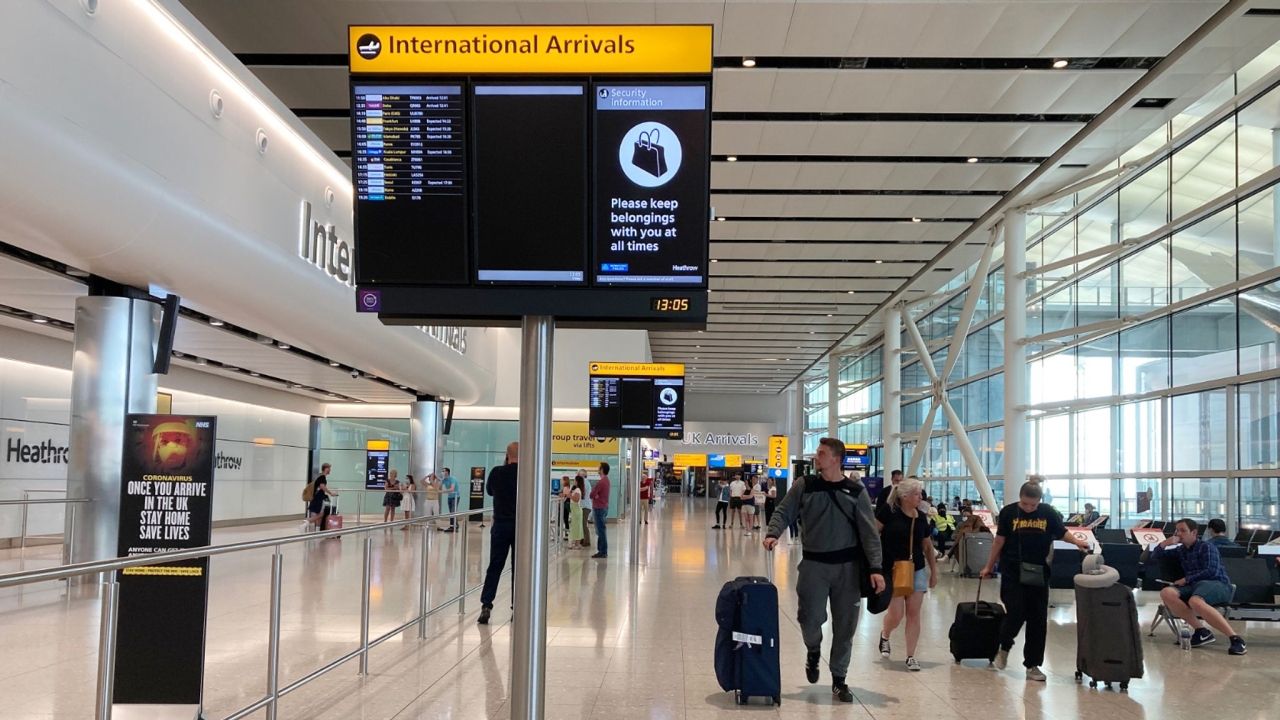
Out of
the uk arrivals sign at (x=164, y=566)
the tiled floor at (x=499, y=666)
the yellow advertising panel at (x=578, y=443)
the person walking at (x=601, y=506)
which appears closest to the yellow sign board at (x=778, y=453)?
the yellow advertising panel at (x=578, y=443)

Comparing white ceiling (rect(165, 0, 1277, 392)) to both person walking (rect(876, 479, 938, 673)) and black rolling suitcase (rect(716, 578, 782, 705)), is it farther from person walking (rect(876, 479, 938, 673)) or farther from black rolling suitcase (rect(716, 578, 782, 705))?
black rolling suitcase (rect(716, 578, 782, 705))

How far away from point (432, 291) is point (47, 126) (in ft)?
18.6

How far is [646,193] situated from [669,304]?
0.40 meters

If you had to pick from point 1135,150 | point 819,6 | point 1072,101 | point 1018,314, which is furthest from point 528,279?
point 1018,314

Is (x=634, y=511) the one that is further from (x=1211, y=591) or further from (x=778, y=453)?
(x=778, y=453)

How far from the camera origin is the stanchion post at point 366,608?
7266 millimetres

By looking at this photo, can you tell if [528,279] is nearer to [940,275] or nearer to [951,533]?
[951,533]

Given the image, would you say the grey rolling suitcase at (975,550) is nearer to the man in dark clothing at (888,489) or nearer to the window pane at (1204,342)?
the man in dark clothing at (888,489)

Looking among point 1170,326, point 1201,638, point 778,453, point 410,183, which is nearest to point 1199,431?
point 1170,326

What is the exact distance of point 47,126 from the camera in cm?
746

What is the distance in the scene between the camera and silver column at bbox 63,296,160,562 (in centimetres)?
1103

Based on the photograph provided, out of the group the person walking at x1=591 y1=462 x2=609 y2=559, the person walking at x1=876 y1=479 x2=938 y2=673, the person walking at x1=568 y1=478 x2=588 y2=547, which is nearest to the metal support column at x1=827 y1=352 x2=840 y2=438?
the person walking at x1=568 y1=478 x2=588 y2=547

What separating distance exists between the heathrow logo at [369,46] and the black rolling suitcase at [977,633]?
23.2 feet

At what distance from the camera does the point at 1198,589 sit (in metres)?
9.97
